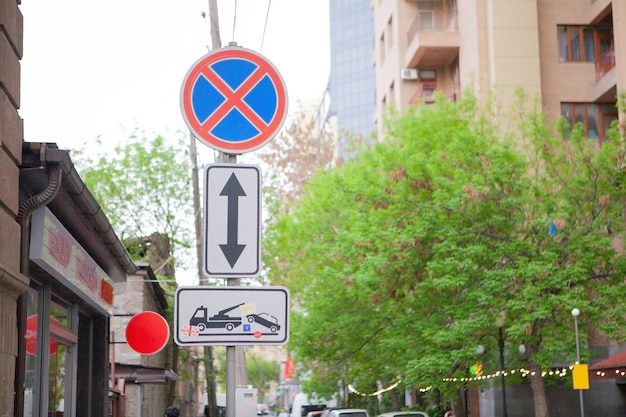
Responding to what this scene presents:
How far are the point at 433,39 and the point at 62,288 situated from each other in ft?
119

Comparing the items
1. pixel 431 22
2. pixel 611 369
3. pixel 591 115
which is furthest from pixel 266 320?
pixel 431 22

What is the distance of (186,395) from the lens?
206ft

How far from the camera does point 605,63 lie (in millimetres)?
42500

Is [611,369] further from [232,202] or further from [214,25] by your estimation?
[232,202]

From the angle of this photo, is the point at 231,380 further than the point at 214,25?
No

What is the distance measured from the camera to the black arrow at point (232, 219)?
19.6 ft

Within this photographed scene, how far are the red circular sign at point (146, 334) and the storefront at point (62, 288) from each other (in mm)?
834

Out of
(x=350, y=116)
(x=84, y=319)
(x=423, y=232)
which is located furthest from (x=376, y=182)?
(x=350, y=116)

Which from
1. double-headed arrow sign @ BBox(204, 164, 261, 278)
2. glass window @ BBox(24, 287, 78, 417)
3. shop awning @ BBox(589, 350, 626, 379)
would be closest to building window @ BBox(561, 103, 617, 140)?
shop awning @ BBox(589, 350, 626, 379)

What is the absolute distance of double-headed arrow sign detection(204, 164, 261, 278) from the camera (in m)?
5.95

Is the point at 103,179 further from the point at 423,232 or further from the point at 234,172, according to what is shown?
the point at 234,172

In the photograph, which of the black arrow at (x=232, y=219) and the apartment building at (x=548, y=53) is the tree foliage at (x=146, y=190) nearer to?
the apartment building at (x=548, y=53)

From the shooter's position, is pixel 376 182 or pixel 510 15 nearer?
pixel 376 182

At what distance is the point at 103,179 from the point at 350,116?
311ft
